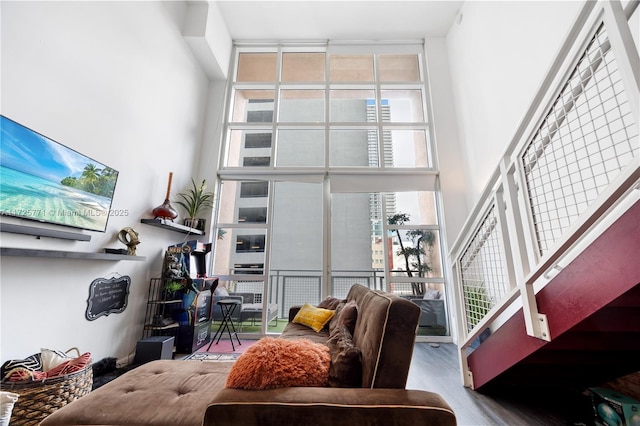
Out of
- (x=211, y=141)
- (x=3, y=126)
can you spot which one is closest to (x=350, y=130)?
(x=211, y=141)

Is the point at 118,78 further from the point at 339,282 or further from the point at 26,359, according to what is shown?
the point at 339,282

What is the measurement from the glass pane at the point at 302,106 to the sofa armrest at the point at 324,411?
15.0ft

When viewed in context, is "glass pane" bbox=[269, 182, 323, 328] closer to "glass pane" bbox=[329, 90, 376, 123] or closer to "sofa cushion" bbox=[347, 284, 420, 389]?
"glass pane" bbox=[329, 90, 376, 123]

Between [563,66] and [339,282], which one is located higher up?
[563,66]

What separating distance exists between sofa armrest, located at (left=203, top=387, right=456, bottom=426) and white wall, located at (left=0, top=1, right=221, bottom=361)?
2056mm

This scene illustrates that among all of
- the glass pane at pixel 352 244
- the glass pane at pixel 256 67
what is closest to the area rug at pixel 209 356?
the glass pane at pixel 352 244

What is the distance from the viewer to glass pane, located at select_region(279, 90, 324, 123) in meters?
4.86

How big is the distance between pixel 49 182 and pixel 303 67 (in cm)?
458

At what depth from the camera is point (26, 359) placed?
1782 mm

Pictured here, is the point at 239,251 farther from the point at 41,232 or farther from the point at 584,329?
the point at 584,329

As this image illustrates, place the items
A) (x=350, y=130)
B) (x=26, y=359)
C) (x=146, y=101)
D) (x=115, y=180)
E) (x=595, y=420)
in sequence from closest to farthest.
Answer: (x=595, y=420), (x=26, y=359), (x=115, y=180), (x=146, y=101), (x=350, y=130)

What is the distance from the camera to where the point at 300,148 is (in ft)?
15.3

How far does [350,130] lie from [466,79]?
2.04 metres

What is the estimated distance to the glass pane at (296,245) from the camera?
4.15 meters
